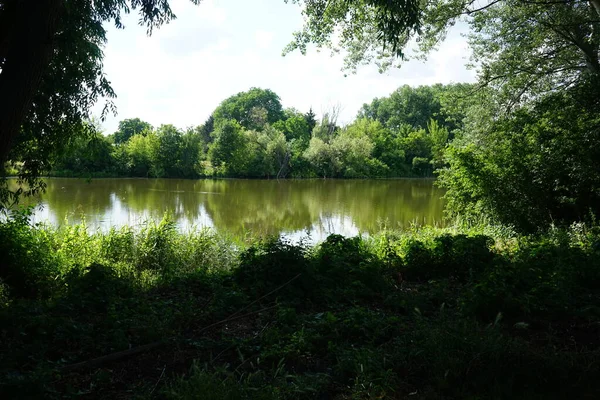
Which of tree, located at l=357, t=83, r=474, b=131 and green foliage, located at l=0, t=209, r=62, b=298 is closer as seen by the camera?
green foliage, located at l=0, t=209, r=62, b=298

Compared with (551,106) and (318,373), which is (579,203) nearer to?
(551,106)

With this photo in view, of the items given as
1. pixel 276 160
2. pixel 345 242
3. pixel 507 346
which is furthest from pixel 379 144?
pixel 507 346

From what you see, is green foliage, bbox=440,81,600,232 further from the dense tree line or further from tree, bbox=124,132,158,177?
tree, bbox=124,132,158,177

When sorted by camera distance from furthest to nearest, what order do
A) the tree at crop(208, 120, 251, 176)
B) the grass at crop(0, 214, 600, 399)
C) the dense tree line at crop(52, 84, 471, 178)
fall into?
1. the tree at crop(208, 120, 251, 176)
2. the dense tree line at crop(52, 84, 471, 178)
3. the grass at crop(0, 214, 600, 399)

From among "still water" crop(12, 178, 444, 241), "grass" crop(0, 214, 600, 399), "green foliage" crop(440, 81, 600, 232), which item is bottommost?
"still water" crop(12, 178, 444, 241)

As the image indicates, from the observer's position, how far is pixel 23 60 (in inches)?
126

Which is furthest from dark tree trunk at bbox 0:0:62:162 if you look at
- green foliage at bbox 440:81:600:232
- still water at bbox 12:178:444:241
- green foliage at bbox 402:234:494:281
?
still water at bbox 12:178:444:241

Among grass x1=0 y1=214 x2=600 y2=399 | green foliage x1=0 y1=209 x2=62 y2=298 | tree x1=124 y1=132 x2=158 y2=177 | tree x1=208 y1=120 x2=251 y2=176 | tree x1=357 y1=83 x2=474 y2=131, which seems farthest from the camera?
tree x1=357 y1=83 x2=474 y2=131

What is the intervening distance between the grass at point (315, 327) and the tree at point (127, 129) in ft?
214

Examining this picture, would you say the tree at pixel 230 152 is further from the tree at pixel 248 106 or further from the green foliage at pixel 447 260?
the green foliage at pixel 447 260

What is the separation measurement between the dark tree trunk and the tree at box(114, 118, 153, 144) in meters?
67.3

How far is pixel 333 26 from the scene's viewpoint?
983 cm

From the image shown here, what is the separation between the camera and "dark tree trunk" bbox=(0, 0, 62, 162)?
10.4 feet

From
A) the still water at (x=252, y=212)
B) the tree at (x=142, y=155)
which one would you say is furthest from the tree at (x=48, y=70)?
the tree at (x=142, y=155)
